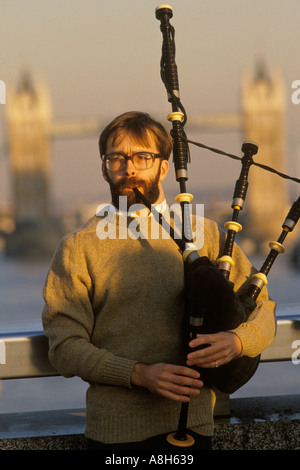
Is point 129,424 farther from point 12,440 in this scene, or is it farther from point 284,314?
point 284,314

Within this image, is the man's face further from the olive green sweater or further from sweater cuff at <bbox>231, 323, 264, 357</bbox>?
sweater cuff at <bbox>231, 323, 264, 357</bbox>

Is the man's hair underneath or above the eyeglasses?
above

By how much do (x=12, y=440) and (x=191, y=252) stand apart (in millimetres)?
703

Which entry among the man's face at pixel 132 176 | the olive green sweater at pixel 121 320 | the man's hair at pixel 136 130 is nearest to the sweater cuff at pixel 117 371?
the olive green sweater at pixel 121 320

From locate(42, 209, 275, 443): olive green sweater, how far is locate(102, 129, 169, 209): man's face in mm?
97

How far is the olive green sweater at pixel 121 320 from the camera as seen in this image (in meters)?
1.56

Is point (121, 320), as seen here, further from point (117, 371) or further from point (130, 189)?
point (130, 189)

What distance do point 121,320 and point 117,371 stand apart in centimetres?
12

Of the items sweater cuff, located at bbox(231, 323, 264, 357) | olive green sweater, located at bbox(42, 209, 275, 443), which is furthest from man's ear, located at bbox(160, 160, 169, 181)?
sweater cuff, located at bbox(231, 323, 264, 357)

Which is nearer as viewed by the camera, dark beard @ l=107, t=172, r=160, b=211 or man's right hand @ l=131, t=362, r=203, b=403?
man's right hand @ l=131, t=362, r=203, b=403

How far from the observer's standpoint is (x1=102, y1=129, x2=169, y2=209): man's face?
1.60 meters

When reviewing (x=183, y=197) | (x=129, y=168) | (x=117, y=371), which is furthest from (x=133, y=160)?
(x=117, y=371)

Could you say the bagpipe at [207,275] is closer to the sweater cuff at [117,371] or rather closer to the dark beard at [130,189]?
the dark beard at [130,189]

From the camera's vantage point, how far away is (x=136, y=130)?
63.6 inches
